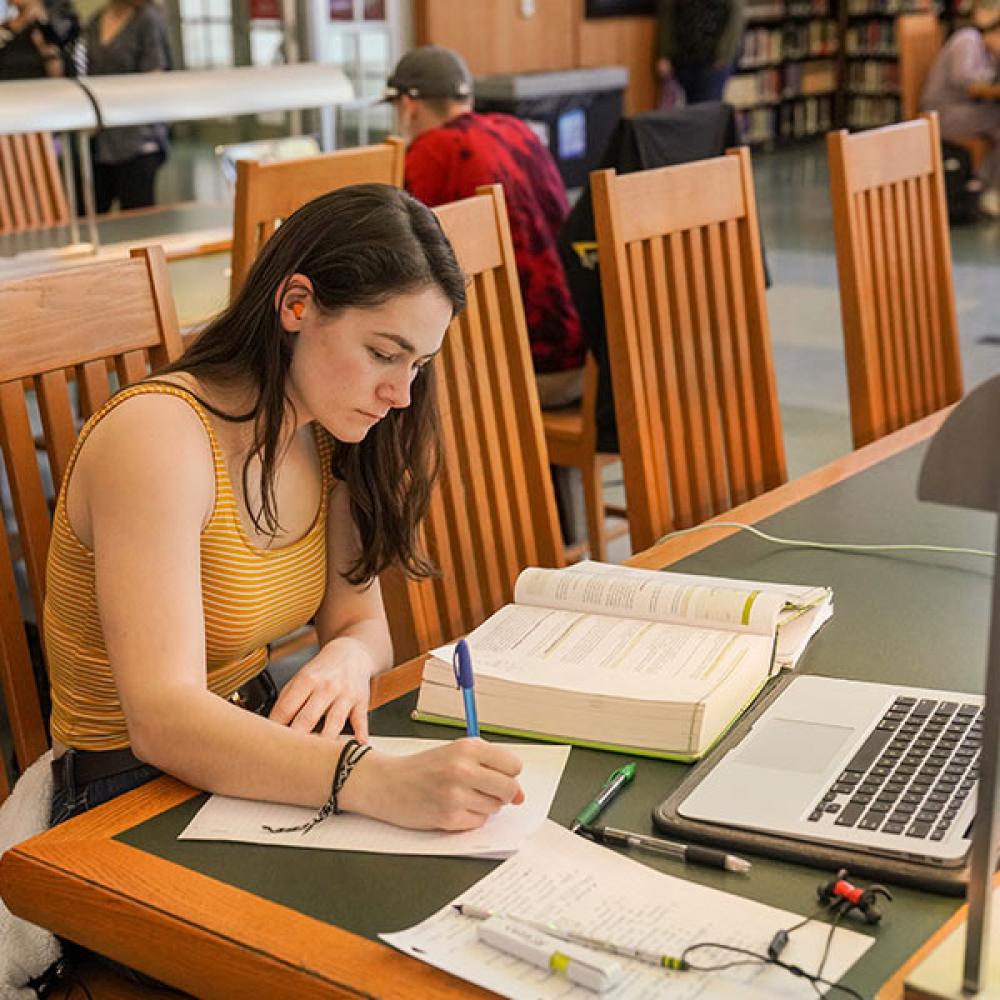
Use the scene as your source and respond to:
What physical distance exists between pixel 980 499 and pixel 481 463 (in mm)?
1055

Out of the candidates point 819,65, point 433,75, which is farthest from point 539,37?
point 433,75

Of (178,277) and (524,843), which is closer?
(524,843)

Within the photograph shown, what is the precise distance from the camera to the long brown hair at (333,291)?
51.3 inches

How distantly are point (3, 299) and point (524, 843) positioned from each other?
0.75 metres

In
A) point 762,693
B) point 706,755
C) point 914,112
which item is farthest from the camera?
point 914,112

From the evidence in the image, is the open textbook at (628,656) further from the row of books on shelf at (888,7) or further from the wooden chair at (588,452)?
the row of books on shelf at (888,7)

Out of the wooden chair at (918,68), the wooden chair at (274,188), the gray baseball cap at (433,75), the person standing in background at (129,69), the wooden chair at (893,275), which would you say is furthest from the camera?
the wooden chair at (918,68)

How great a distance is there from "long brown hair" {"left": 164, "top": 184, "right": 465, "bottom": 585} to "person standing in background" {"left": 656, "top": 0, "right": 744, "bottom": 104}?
7.40 meters

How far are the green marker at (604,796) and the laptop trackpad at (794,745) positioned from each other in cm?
9

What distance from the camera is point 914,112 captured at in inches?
315

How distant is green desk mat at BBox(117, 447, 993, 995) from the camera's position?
0.99m

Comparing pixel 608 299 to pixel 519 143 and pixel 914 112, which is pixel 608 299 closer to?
pixel 519 143

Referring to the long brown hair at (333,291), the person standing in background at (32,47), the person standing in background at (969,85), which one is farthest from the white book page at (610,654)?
the person standing in background at (969,85)

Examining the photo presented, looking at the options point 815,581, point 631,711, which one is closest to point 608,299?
point 815,581
